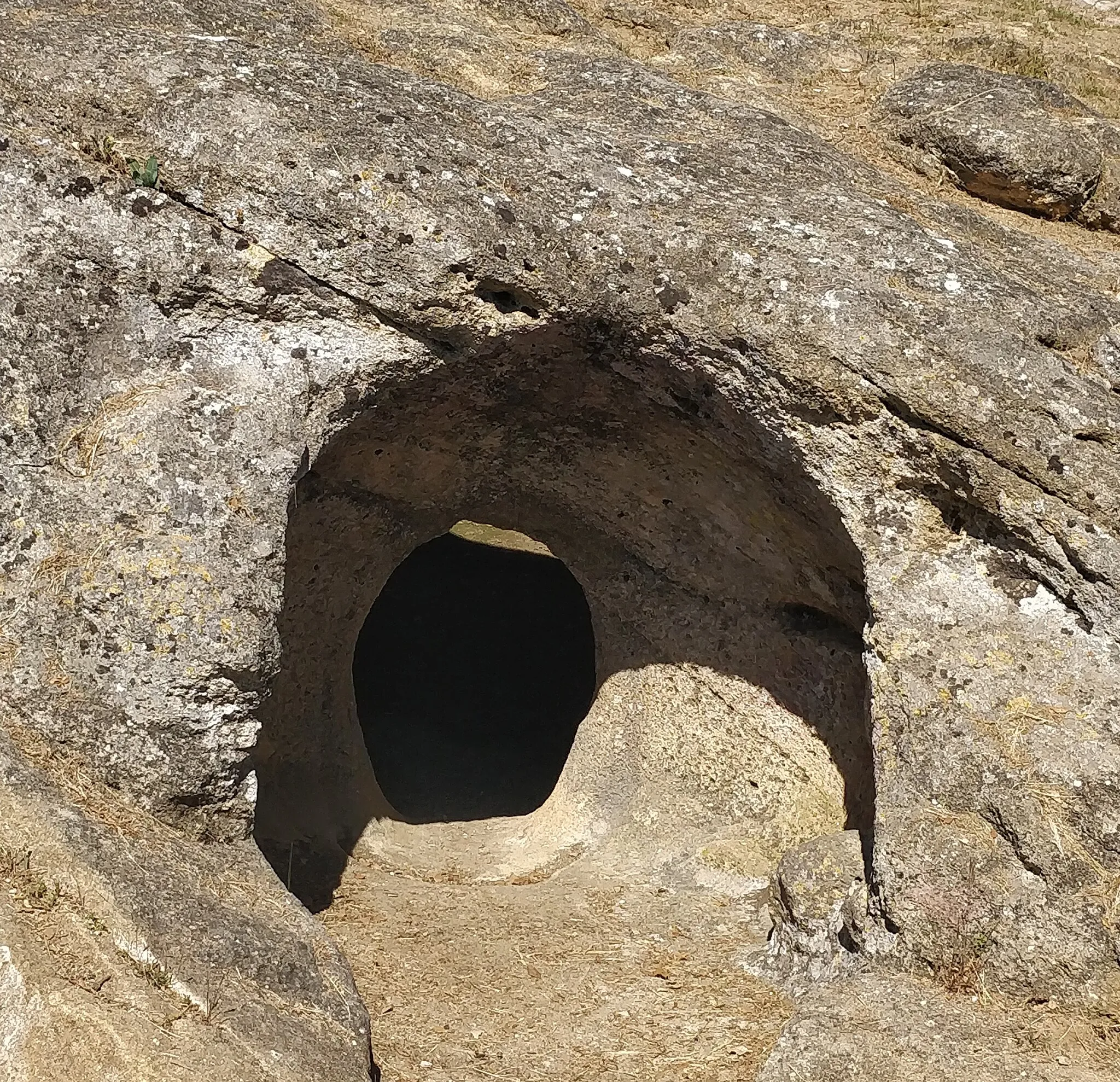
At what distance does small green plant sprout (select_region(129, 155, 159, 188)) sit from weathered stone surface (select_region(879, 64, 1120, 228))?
4129mm

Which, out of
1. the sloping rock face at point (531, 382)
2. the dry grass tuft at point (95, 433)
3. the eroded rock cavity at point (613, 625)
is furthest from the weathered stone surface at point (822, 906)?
the dry grass tuft at point (95, 433)

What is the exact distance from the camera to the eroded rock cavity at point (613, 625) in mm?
6516

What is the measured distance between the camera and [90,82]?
5.72m

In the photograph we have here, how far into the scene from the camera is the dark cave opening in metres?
9.21

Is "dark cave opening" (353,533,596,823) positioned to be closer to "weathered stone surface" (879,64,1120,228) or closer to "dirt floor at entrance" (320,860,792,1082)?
"dirt floor at entrance" (320,860,792,1082)

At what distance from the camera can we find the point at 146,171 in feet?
18.3

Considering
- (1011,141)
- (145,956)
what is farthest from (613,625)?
(145,956)

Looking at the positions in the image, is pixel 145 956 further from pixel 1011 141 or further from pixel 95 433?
pixel 1011 141

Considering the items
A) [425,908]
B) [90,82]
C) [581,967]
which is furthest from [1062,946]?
[90,82]

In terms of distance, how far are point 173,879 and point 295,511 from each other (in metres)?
2.69

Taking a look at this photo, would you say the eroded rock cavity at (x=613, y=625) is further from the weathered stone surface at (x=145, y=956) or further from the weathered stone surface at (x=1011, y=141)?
the weathered stone surface at (x=1011, y=141)

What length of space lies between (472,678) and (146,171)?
6099 millimetres

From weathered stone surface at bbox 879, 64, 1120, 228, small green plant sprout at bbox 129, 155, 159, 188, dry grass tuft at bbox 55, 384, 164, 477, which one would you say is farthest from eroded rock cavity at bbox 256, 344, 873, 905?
weathered stone surface at bbox 879, 64, 1120, 228

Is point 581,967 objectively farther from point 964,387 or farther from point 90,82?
point 90,82
